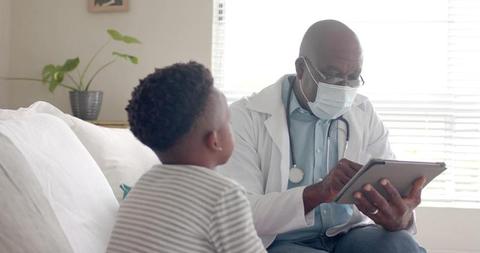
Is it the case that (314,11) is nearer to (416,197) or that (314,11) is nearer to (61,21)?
(61,21)

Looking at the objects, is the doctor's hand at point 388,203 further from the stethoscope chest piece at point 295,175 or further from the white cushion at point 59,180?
the white cushion at point 59,180

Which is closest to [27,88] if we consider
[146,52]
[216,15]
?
[146,52]

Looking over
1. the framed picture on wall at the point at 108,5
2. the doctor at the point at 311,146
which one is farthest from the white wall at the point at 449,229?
the framed picture on wall at the point at 108,5

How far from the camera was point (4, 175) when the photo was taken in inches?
37.8

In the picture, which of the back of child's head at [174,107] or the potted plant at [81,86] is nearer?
the back of child's head at [174,107]

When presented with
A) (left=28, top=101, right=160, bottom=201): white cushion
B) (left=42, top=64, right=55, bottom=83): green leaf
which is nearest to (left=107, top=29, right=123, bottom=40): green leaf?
(left=42, top=64, right=55, bottom=83): green leaf

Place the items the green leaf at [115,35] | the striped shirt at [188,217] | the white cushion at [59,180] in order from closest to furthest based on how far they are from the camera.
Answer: the striped shirt at [188,217] → the white cushion at [59,180] → the green leaf at [115,35]

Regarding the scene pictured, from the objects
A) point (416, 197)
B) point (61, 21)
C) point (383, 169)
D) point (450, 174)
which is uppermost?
point (61, 21)

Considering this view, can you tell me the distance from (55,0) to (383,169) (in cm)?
229

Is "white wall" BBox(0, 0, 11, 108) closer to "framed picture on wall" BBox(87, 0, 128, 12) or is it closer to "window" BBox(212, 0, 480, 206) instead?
"framed picture on wall" BBox(87, 0, 128, 12)

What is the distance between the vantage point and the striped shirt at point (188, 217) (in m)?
0.85

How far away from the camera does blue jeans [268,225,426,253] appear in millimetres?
1456

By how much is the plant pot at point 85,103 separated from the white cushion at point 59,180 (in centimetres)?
136

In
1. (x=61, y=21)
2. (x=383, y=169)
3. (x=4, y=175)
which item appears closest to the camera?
(x=4, y=175)
